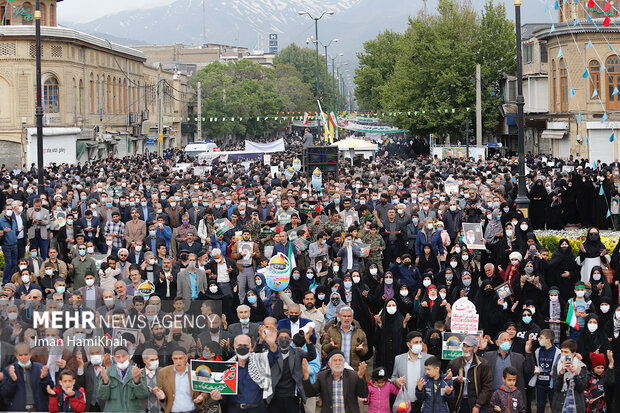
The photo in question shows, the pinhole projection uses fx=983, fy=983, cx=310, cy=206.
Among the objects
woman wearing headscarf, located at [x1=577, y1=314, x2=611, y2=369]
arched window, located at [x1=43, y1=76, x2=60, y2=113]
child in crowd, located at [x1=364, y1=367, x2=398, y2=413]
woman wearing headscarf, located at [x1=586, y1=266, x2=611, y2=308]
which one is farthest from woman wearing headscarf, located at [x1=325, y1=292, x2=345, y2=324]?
arched window, located at [x1=43, y1=76, x2=60, y2=113]

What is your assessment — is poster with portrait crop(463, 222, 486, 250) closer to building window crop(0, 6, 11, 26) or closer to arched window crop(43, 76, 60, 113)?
arched window crop(43, 76, 60, 113)

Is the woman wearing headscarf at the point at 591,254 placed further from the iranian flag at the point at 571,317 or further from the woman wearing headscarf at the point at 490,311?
the iranian flag at the point at 571,317

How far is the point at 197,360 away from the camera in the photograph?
9.02 metres

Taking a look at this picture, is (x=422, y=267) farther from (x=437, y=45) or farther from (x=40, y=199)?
→ (x=437, y=45)

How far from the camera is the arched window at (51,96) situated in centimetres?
4869

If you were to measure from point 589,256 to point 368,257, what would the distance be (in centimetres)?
346

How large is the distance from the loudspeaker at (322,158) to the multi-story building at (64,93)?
17406mm

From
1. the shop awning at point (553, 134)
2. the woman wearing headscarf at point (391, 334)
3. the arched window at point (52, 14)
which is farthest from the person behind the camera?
the arched window at point (52, 14)

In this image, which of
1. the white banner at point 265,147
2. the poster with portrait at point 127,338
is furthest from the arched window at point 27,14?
the poster with portrait at point 127,338

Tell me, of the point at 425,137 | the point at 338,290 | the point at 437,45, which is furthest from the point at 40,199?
the point at 425,137

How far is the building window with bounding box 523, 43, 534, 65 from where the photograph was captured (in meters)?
53.0

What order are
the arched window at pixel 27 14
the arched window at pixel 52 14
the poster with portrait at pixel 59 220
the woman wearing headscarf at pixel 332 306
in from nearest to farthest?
the woman wearing headscarf at pixel 332 306 < the poster with portrait at pixel 59 220 < the arched window at pixel 27 14 < the arched window at pixel 52 14

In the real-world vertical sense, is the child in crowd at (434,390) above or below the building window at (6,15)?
below

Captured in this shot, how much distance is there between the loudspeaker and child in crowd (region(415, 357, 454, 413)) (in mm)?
19242
